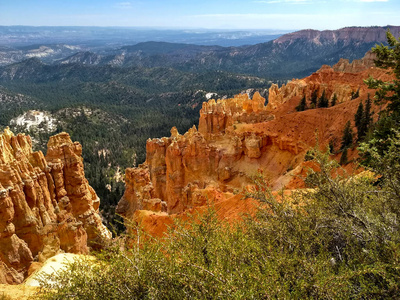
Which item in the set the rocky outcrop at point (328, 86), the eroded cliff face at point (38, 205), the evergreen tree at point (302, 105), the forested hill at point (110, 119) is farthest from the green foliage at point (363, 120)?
the forested hill at point (110, 119)

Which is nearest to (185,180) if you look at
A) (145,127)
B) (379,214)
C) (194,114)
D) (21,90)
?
(379,214)

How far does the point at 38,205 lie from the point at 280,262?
69.1 feet

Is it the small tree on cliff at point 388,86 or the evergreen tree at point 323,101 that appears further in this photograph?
the evergreen tree at point 323,101

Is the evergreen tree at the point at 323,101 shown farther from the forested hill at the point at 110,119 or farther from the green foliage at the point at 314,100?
the forested hill at the point at 110,119

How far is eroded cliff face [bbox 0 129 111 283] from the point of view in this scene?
18547mm

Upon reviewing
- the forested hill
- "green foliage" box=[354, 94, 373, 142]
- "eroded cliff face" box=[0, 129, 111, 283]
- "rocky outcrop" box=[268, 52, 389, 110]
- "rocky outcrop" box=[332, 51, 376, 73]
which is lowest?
the forested hill

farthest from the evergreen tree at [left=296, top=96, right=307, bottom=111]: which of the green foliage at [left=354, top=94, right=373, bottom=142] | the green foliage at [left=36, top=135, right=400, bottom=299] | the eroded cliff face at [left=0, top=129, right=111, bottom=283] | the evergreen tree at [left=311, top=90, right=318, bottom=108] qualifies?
the green foliage at [left=36, top=135, right=400, bottom=299]

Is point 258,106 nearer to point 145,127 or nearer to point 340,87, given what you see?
point 340,87

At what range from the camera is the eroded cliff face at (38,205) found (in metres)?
18.5

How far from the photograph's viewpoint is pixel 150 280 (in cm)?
696

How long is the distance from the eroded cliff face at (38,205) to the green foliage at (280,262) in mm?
13709

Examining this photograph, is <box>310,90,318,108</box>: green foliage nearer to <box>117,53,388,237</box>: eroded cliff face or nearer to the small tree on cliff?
<box>117,53,388,237</box>: eroded cliff face

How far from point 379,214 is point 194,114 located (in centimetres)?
13222

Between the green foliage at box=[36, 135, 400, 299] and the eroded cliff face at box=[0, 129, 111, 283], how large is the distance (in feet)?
45.0
